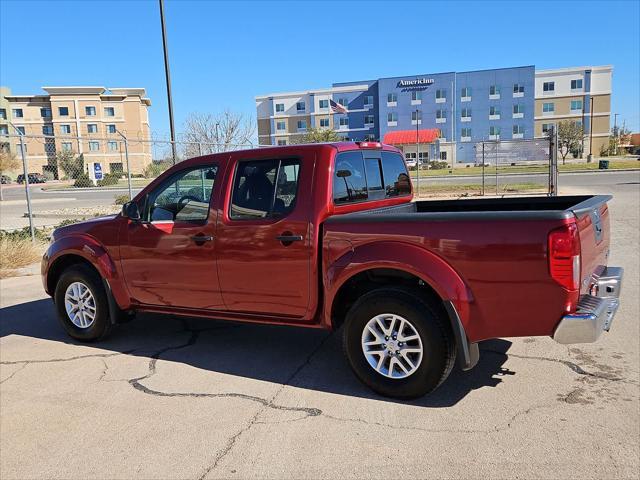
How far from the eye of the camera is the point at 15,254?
34.8 ft

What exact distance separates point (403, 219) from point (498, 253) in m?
0.71

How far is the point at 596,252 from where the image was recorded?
4078 mm

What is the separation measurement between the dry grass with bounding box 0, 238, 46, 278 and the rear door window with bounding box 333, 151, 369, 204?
7.66 metres

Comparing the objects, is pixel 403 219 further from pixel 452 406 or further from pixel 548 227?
pixel 452 406

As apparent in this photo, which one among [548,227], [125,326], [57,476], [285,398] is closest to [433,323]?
[548,227]

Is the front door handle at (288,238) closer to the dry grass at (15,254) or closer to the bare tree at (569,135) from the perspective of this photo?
the dry grass at (15,254)

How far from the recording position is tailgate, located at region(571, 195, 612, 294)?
3.61 m

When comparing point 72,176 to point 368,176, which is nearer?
point 368,176

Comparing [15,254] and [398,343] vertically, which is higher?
[398,343]

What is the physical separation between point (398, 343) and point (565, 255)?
4.31 feet

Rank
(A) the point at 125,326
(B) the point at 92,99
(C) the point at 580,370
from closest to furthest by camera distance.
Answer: (C) the point at 580,370 → (A) the point at 125,326 → (B) the point at 92,99

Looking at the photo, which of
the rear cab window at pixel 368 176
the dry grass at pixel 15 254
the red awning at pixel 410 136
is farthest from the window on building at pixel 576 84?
the rear cab window at pixel 368 176

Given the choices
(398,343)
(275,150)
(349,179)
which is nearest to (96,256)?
(275,150)

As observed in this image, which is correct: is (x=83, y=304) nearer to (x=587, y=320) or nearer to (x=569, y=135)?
(x=587, y=320)
